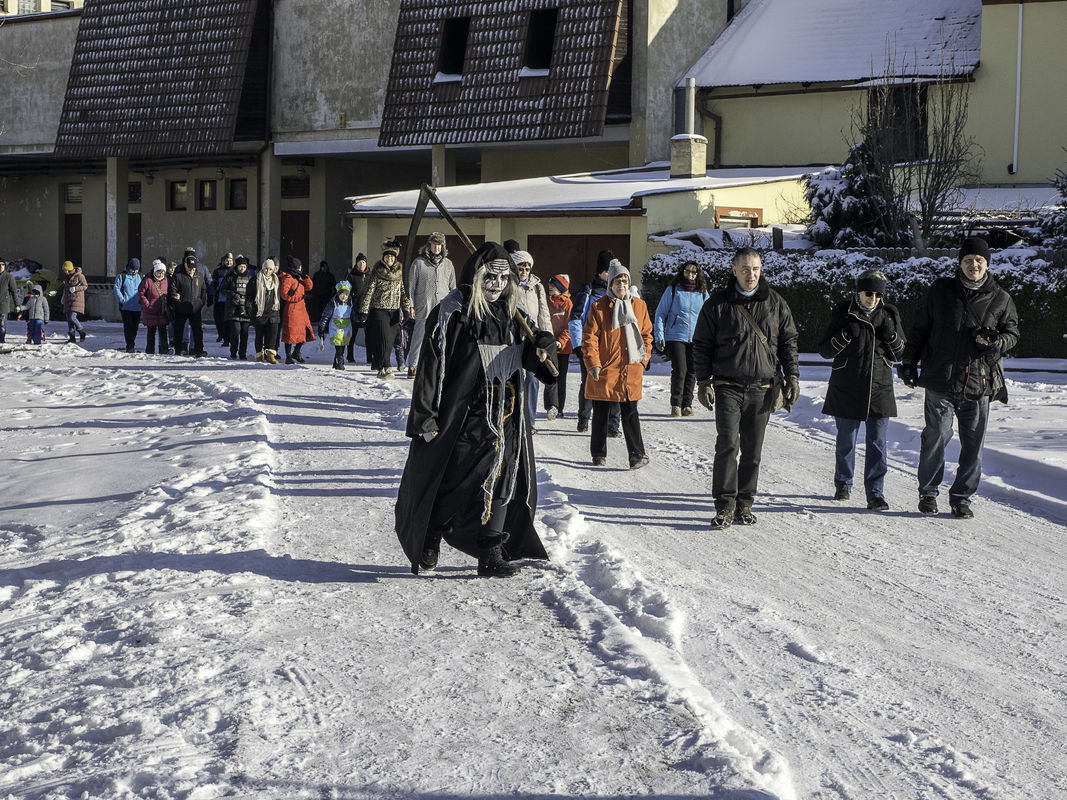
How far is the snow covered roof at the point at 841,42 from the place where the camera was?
2809 centimetres

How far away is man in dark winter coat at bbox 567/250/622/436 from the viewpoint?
1241 centimetres

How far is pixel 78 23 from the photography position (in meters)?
38.6

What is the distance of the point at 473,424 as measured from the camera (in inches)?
269

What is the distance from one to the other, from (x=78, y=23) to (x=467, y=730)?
3823 centimetres

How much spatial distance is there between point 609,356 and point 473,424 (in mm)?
4347

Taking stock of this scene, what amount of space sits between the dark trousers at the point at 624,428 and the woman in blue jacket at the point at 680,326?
3.13 meters

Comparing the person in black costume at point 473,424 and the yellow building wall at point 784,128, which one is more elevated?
the yellow building wall at point 784,128

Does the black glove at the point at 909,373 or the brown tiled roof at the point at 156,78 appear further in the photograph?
the brown tiled roof at the point at 156,78

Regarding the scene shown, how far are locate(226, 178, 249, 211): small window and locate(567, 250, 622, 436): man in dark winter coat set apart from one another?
80.3 feet

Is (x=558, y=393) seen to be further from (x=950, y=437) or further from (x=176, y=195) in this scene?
(x=176, y=195)

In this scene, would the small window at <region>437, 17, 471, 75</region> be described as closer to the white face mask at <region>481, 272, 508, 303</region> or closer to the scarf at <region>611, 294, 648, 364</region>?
the scarf at <region>611, 294, 648, 364</region>

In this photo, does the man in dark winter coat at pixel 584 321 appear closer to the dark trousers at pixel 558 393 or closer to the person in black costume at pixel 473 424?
the dark trousers at pixel 558 393

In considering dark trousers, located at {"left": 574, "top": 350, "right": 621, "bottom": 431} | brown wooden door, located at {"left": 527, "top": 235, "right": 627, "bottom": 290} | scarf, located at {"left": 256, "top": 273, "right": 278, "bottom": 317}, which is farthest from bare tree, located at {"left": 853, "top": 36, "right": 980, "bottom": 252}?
dark trousers, located at {"left": 574, "top": 350, "right": 621, "bottom": 431}

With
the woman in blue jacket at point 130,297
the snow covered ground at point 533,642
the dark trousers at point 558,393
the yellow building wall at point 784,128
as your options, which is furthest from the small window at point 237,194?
the snow covered ground at point 533,642
